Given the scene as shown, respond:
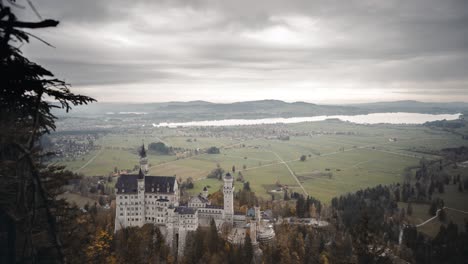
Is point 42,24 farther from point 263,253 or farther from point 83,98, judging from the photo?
point 263,253

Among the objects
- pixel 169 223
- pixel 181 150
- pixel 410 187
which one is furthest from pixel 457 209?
pixel 181 150

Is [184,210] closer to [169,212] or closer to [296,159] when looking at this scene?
[169,212]

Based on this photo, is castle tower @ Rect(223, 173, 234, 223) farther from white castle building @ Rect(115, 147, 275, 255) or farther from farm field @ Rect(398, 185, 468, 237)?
farm field @ Rect(398, 185, 468, 237)

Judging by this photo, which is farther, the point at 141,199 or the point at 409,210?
the point at 409,210

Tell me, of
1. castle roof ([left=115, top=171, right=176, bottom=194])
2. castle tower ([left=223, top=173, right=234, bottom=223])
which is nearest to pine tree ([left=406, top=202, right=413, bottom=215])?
castle tower ([left=223, top=173, right=234, bottom=223])

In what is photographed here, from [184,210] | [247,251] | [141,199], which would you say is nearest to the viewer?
[247,251]

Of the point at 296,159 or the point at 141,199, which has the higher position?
the point at 141,199

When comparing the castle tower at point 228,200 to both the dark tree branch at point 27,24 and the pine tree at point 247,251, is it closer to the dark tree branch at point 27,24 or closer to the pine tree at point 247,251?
the pine tree at point 247,251

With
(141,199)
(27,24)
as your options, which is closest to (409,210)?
(141,199)

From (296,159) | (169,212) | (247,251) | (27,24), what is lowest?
(247,251)
